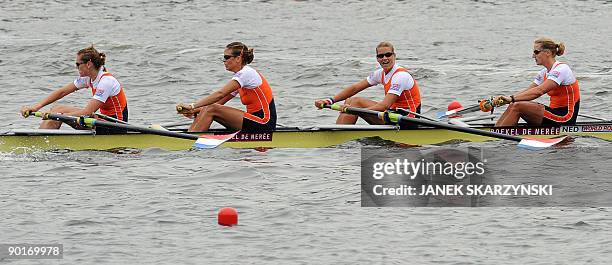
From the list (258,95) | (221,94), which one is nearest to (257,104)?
(258,95)

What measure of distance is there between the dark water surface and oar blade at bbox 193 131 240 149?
0.40m

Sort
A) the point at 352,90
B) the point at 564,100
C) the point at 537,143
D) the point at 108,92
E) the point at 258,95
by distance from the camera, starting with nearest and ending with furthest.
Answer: the point at 537,143, the point at 108,92, the point at 258,95, the point at 564,100, the point at 352,90

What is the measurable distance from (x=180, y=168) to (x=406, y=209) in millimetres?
4158

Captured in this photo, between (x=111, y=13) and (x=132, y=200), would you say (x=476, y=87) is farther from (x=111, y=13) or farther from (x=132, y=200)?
(x=111, y=13)

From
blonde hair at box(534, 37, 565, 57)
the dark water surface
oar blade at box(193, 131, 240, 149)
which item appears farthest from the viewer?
blonde hair at box(534, 37, 565, 57)

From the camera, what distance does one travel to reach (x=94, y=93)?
17234mm

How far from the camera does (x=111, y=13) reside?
40.6m

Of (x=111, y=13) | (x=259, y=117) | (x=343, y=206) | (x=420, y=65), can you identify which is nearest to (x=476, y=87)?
(x=420, y=65)

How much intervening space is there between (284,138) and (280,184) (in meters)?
1.54

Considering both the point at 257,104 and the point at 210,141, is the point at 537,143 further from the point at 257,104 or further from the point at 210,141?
the point at 210,141

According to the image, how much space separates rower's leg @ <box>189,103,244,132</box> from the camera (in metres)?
17.2

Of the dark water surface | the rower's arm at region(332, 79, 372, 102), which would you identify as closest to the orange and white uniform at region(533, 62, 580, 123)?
the dark water surface

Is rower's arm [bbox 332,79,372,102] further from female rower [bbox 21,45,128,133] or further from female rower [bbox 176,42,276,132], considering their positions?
female rower [bbox 21,45,128,133]

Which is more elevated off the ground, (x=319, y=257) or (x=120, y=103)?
(x=120, y=103)
